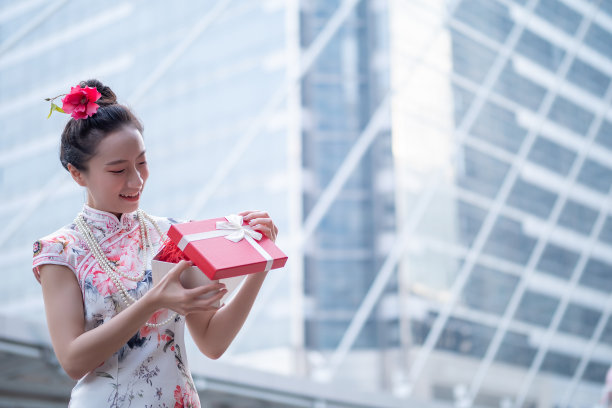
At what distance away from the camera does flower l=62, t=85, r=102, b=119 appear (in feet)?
4.18

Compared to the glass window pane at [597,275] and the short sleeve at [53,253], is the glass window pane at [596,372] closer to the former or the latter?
the glass window pane at [597,275]

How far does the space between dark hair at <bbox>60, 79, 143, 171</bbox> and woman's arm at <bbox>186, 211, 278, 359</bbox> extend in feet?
0.84

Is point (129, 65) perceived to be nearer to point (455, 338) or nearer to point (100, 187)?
point (455, 338)

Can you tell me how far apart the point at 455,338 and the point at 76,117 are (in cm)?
1917

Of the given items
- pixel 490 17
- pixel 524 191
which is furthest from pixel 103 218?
pixel 524 191

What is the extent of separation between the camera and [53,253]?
1.25m

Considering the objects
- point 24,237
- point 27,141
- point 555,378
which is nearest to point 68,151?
point 555,378

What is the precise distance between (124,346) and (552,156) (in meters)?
18.0

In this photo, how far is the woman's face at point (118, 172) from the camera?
127 centimetres

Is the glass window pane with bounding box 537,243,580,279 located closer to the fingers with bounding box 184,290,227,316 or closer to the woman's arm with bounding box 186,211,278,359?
the woman's arm with bounding box 186,211,278,359

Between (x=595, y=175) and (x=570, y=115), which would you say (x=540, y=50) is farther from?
(x=595, y=175)

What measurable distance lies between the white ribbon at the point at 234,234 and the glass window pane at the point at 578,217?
1766cm

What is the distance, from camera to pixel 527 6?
640 inches

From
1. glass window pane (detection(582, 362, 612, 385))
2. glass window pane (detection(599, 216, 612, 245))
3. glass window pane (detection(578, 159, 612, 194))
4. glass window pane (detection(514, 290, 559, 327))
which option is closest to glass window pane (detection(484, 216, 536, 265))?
glass window pane (detection(514, 290, 559, 327))
